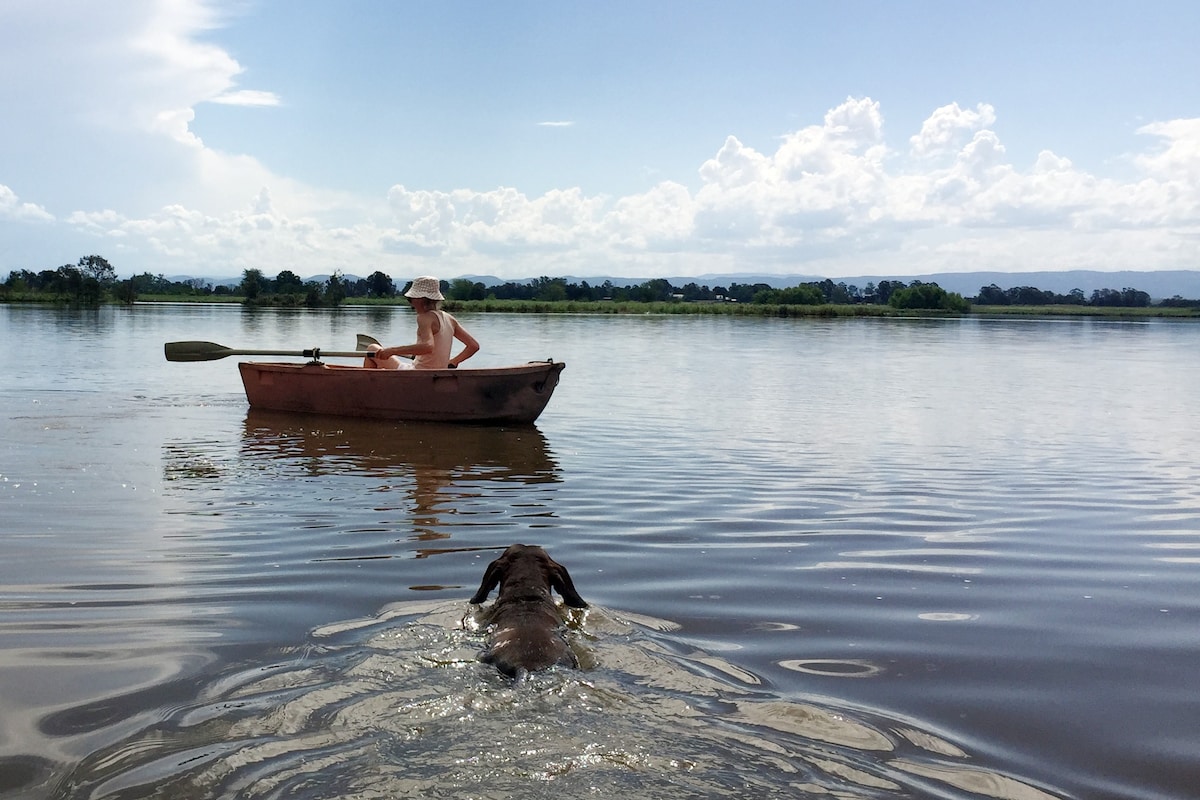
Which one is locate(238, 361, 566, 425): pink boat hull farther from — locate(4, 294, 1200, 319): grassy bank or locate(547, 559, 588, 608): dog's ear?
locate(4, 294, 1200, 319): grassy bank

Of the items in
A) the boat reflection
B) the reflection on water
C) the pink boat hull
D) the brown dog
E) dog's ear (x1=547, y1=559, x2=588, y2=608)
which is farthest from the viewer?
the pink boat hull

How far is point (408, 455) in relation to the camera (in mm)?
10680

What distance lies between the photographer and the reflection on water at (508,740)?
9.85ft

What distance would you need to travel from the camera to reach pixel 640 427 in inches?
520

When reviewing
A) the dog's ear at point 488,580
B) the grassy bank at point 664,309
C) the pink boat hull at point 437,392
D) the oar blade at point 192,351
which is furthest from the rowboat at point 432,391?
the grassy bank at point 664,309

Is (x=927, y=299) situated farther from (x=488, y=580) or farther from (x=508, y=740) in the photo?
(x=508, y=740)

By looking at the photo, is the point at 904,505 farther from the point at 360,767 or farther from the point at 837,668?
the point at 360,767

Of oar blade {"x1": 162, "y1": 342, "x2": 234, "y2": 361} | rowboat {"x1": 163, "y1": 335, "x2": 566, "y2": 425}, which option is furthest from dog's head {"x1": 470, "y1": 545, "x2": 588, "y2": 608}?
oar blade {"x1": 162, "y1": 342, "x2": 234, "y2": 361}

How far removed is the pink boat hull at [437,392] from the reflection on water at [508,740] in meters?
8.52

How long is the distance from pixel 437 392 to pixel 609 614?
8.20 meters

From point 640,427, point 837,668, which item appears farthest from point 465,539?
point 640,427

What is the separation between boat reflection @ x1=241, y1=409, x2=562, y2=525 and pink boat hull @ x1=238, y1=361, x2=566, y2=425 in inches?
5.7

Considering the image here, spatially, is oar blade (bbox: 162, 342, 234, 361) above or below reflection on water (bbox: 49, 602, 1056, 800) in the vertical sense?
above

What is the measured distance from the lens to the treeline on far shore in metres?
85.4
